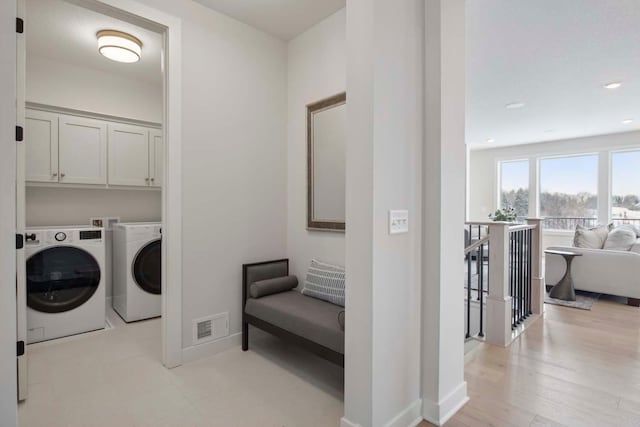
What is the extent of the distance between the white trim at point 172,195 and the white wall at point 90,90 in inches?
70.8

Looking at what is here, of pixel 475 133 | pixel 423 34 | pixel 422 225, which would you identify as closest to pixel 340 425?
pixel 422 225

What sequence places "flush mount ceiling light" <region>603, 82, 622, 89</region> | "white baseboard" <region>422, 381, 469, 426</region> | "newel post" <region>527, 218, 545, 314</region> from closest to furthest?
"white baseboard" <region>422, 381, 469, 426</region>
"newel post" <region>527, 218, 545, 314</region>
"flush mount ceiling light" <region>603, 82, 622, 89</region>

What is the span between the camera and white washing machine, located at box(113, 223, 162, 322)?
3355 millimetres

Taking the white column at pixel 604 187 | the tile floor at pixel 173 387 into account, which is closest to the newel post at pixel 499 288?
the tile floor at pixel 173 387

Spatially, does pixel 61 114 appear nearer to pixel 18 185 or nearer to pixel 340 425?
pixel 18 185

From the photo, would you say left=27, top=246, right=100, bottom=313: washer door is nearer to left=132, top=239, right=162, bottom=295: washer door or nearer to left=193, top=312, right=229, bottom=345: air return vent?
left=132, top=239, right=162, bottom=295: washer door

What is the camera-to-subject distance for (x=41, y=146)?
10.6 ft

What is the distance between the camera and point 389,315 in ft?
5.27

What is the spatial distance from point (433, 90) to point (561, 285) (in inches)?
149

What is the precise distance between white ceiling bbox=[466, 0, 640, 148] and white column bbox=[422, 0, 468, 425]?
98cm

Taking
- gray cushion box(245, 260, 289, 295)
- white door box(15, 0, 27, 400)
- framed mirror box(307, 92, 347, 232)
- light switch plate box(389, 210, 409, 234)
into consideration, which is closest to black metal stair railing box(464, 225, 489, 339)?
light switch plate box(389, 210, 409, 234)

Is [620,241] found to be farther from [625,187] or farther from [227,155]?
[227,155]

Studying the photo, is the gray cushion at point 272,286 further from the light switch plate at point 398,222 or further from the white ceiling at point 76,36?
the white ceiling at point 76,36

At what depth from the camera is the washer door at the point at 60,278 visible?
113 inches
